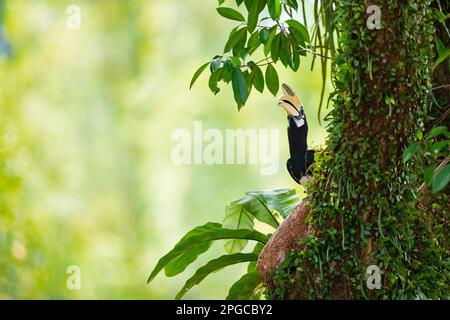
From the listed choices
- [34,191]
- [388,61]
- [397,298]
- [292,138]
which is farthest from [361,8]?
[34,191]

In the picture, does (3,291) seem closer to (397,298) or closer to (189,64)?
(189,64)

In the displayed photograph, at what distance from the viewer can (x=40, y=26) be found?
152 inches

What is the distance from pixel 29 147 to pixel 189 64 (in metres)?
1.02

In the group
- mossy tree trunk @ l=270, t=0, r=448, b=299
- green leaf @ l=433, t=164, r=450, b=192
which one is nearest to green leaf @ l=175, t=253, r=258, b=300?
mossy tree trunk @ l=270, t=0, r=448, b=299

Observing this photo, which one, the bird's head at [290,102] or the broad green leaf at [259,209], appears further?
the broad green leaf at [259,209]

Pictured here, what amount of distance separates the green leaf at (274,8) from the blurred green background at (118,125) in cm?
214

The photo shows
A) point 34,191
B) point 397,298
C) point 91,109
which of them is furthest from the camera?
point 91,109

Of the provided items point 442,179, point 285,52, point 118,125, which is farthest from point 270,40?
point 118,125

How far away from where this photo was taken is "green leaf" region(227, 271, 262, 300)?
1661 mm

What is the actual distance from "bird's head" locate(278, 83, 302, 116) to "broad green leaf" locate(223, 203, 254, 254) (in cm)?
41

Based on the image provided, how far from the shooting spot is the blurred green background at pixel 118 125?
3.83 metres

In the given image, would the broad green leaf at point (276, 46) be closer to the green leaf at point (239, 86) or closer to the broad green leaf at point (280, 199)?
the green leaf at point (239, 86)

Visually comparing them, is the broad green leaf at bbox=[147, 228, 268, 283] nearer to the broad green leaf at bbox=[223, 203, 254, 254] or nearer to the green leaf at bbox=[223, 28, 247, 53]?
the broad green leaf at bbox=[223, 203, 254, 254]

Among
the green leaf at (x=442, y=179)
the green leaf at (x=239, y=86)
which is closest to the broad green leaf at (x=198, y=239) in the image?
the green leaf at (x=239, y=86)
